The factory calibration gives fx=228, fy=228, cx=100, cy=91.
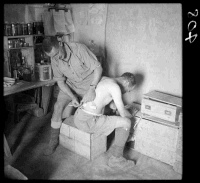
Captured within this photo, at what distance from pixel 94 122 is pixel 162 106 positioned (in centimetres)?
88

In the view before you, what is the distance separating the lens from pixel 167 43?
10.4 ft

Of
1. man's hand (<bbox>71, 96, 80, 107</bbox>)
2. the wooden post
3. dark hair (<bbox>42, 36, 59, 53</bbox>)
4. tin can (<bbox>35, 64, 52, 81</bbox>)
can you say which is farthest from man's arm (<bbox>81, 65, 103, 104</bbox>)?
the wooden post

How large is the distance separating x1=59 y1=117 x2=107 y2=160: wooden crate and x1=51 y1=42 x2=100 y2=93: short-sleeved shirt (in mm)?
562

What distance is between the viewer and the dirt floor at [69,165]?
8.52ft

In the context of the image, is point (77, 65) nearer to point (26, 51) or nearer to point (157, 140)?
point (26, 51)

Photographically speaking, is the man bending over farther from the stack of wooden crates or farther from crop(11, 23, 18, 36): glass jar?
crop(11, 23, 18, 36): glass jar

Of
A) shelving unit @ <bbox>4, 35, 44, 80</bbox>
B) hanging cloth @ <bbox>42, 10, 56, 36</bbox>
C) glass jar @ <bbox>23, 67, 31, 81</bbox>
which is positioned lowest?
glass jar @ <bbox>23, 67, 31, 81</bbox>

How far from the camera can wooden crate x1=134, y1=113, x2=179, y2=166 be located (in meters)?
2.77

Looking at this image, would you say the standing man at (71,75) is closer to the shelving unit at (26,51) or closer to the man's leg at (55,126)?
the man's leg at (55,126)

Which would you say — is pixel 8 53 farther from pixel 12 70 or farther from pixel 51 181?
pixel 51 181

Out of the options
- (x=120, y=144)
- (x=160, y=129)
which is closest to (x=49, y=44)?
(x=120, y=144)

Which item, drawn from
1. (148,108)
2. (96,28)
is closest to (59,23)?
(96,28)

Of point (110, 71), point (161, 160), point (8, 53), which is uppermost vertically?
point (8, 53)
